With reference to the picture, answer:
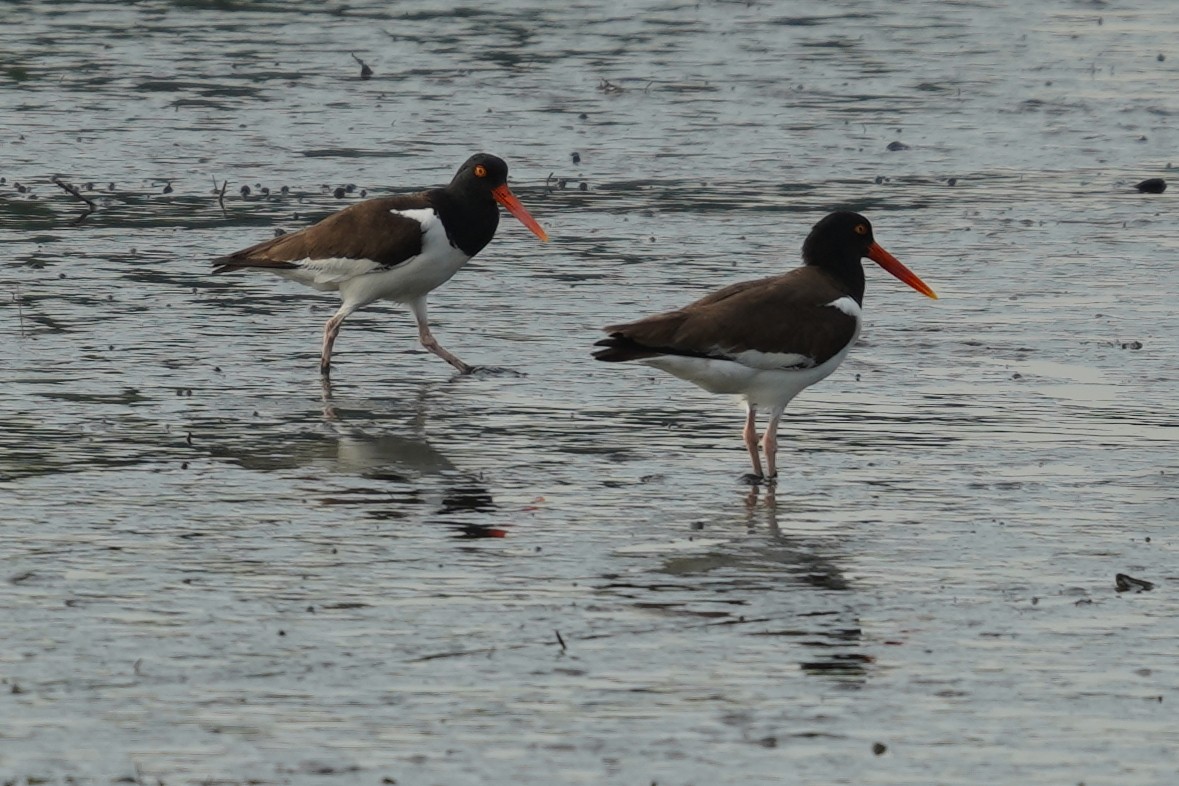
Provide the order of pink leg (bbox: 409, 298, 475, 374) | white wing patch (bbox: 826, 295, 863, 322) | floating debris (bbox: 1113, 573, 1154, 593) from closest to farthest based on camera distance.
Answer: floating debris (bbox: 1113, 573, 1154, 593), white wing patch (bbox: 826, 295, 863, 322), pink leg (bbox: 409, 298, 475, 374)

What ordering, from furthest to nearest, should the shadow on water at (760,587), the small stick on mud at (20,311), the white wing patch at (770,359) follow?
the small stick on mud at (20,311) → the white wing patch at (770,359) → the shadow on water at (760,587)

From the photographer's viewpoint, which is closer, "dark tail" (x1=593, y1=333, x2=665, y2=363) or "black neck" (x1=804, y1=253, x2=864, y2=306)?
"dark tail" (x1=593, y1=333, x2=665, y2=363)

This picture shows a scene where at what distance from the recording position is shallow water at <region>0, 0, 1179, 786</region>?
7.12 metres

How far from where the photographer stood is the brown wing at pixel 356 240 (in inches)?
524

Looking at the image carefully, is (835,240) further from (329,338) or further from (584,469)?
(329,338)

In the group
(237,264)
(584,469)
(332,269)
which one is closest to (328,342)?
(332,269)

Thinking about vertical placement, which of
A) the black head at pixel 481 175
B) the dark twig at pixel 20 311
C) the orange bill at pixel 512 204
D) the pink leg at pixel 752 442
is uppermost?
the black head at pixel 481 175

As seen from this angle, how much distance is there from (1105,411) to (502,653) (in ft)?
17.4

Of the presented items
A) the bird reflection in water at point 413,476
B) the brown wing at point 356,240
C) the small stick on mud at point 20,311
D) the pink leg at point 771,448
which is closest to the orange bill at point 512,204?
the brown wing at point 356,240

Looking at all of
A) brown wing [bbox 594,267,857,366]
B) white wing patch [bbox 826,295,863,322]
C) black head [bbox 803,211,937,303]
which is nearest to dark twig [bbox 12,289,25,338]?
brown wing [bbox 594,267,857,366]

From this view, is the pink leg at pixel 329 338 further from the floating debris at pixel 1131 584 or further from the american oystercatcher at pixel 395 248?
the floating debris at pixel 1131 584

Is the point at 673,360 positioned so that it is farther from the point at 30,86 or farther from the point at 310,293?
the point at 30,86

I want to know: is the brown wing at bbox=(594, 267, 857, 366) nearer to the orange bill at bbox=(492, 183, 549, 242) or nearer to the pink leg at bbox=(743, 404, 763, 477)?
the pink leg at bbox=(743, 404, 763, 477)

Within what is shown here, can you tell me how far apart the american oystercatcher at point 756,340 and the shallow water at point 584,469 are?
1.43 feet
